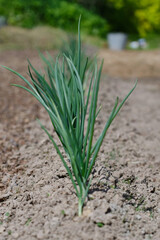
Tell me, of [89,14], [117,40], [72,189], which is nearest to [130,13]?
[89,14]

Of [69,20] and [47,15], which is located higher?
[47,15]

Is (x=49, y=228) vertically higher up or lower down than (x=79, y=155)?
lower down

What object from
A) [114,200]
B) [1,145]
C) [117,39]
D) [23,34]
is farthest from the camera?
[117,39]

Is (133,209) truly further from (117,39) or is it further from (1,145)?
(117,39)

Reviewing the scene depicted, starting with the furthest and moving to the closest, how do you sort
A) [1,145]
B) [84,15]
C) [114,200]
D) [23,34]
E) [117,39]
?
[84,15]
[117,39]
[23,34]
[1,145]
[114,200]

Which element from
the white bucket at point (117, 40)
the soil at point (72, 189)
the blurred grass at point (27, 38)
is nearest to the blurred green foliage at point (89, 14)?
the blurred grass at point (27, 38)

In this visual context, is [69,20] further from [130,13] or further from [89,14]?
[130,13]

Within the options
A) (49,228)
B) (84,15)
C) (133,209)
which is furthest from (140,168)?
(84,15)
